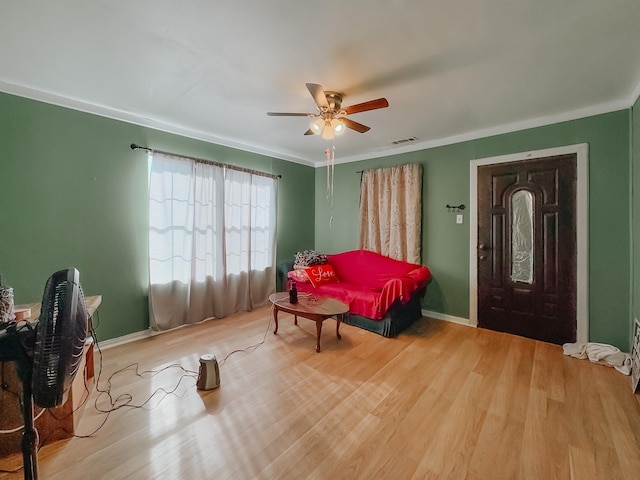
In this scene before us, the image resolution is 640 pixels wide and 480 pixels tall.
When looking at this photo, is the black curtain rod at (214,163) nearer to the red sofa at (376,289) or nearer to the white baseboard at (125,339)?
the red sofa at (376,289)

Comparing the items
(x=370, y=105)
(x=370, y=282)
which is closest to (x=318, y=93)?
(x=370, y=105)

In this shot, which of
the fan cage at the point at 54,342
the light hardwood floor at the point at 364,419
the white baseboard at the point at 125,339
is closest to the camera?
the fan cage at the point at 54,342

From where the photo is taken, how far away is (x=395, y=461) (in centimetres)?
148

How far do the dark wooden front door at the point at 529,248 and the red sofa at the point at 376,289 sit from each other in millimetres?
827

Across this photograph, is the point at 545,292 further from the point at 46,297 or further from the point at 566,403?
the point at 46,297

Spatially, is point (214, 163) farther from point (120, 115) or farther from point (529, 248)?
point (529, 248)

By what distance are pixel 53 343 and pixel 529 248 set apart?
3.92 metres

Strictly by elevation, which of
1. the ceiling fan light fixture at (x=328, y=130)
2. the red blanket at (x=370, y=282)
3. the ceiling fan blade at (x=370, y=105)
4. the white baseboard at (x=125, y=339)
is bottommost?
the white baseboard at (x=125, y=339)

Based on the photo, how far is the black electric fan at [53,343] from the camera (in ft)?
2.72

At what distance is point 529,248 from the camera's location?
309 centimetres

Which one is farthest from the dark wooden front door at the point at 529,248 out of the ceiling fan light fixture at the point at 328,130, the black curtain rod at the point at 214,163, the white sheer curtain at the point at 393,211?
the black curtain rod at the point at 214,163

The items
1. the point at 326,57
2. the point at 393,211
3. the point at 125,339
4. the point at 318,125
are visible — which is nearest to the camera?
the point at 326,57

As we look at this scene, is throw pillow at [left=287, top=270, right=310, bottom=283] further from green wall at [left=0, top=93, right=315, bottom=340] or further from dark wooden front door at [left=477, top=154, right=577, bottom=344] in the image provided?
dark wooden front door at [left=477, top=154, right=577, bottom=344]

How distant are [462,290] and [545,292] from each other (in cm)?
84
